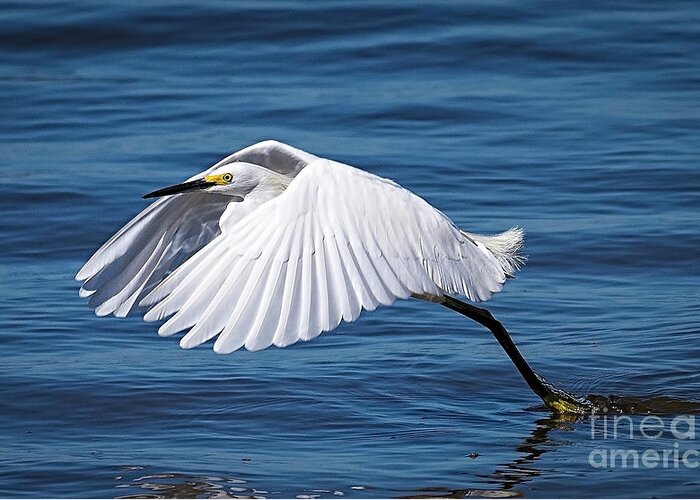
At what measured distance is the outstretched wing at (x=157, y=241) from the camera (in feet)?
18.0

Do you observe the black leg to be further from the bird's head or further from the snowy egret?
the bird's head

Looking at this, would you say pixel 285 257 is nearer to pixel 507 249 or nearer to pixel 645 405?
pixel 507 249

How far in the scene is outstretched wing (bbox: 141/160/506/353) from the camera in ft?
13.2

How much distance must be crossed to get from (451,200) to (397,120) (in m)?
2.26

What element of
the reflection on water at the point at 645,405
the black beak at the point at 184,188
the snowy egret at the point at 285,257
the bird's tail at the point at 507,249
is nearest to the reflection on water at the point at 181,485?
the snowy egret at the point at 285,257

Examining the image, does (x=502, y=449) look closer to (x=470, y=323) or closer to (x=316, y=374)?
(x=316, y=374)

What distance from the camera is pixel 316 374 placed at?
241 inches

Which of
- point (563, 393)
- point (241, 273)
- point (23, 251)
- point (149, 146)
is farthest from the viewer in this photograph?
point (149, 146)

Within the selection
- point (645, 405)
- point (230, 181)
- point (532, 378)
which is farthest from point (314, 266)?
point (645, 405)

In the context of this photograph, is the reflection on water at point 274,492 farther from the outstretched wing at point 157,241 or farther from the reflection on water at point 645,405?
the outstretched wing at point 157,241

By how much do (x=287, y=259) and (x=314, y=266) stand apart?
3.5 inches

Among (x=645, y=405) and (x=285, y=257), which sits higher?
(x=285, y=257)

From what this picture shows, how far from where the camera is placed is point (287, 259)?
14.1 ft

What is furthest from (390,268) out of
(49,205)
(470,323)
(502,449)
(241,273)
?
(49,205)
